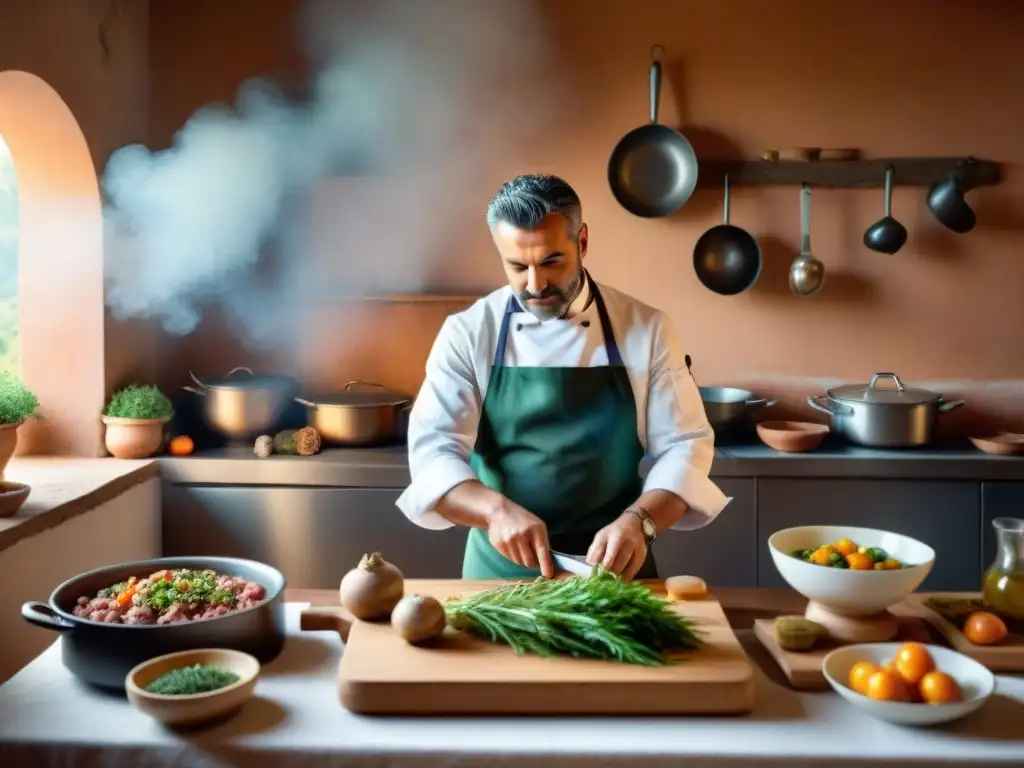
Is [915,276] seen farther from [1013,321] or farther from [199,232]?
[199,232]

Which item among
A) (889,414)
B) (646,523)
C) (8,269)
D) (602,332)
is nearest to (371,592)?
(646,523)

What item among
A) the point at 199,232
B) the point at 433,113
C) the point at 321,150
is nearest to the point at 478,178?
the point at 433,113

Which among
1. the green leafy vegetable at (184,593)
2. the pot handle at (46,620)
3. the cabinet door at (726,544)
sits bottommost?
the cabinet door at (726,544)

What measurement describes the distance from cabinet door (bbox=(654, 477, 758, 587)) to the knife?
154cm

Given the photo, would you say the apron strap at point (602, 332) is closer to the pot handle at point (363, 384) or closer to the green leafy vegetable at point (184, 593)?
the green leafy vegetable at point (184, 593)

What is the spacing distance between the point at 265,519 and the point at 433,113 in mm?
1766

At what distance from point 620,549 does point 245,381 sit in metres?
2.44

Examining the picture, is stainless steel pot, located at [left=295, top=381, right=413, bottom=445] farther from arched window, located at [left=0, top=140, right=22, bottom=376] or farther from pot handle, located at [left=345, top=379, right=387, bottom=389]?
arched window, located at [left=0, top=140, right=22, bottom=376]

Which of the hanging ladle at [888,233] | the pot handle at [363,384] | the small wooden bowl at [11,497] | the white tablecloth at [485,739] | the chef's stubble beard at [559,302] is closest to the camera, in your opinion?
the white tablecloth at [485,739]

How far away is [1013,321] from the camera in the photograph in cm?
405

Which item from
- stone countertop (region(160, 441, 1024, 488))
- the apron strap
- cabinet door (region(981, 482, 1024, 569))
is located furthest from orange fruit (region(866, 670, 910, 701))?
cabinet door (region(981, 482, 1024, 569))

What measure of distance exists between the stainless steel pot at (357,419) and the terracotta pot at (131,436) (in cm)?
53

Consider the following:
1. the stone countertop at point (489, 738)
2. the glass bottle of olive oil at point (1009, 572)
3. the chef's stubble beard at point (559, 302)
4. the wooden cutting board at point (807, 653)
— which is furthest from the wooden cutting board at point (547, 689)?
the chef's stubble beard at point (559, 302)

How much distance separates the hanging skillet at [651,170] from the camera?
13.0ft
